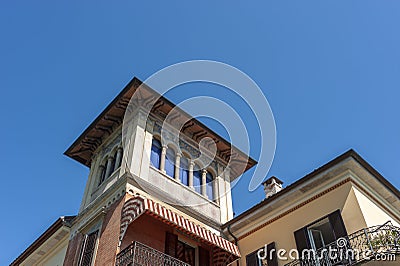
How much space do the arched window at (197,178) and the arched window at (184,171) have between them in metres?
0.47

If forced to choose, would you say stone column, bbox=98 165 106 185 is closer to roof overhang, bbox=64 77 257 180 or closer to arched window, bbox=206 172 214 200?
roof overhang, bbox=64 77 257 180

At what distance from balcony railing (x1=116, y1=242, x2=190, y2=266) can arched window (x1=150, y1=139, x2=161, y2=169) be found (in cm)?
456

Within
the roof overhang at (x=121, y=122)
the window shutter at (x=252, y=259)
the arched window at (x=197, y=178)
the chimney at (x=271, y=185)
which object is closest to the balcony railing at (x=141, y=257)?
the window shutter at (x=252, y=259)

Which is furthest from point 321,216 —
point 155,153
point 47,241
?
point 47,241

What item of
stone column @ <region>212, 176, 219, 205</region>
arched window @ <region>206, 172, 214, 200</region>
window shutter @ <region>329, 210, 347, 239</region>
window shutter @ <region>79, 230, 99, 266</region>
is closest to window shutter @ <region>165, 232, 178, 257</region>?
window shutter @ <region>79, 230, 99, 266</region>

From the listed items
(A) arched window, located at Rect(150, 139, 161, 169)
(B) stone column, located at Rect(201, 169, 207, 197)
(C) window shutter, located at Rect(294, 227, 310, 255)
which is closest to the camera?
(C) window shutter, located at Rect(294, 227, 310, 255)

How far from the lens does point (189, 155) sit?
18047 mm

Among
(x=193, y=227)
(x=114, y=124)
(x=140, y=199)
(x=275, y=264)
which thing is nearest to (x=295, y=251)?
(x=275, y=264)

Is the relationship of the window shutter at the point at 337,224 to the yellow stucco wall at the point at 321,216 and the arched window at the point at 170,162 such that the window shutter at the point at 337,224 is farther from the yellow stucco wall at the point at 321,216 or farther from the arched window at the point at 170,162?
the arched window at the point at 170,162

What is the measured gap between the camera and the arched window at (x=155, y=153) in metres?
16.0

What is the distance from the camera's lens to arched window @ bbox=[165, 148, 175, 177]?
16469mm

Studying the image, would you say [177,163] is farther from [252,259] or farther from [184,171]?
[252,259]

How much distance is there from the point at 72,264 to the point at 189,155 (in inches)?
273

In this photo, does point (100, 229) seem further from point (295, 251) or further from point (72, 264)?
point (295, 251)
